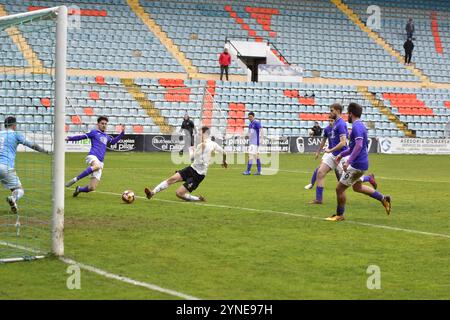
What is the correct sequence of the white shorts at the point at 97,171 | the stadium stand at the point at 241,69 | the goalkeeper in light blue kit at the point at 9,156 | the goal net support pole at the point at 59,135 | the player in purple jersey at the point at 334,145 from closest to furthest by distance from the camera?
the goal net support pole at the point at 59,135 < the goalkeeper in light blue kit at the point at 9,156 < the player in purple jersey at the point at 334,145 < the white shorts at the point at 97,171 < the stadium stand at the point at 241,69

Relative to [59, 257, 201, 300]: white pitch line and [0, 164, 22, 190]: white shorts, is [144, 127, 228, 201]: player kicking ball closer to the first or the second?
[0, 164, 22, 190]: white shorts

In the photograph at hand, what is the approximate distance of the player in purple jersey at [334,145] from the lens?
685 inches

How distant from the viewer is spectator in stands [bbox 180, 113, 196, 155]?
38469 millimetres

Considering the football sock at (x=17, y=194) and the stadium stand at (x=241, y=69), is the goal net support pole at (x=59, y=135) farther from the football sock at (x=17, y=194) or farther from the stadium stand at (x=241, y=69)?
the stadium stand at (x=241, y=69)

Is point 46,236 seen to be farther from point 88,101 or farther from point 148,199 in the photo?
point 88,101

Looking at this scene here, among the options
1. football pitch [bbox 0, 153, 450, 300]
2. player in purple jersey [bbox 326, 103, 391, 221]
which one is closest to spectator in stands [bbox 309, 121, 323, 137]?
football pitch [bbox 0, 153, 450, 300]

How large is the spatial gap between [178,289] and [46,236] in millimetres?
4139

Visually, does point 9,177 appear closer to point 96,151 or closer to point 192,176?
point 192,176

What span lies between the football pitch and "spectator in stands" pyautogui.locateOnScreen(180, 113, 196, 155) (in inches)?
690

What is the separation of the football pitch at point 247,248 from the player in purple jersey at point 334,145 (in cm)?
51

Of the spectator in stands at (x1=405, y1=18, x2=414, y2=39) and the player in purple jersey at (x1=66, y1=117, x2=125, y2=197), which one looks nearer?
the player in purple jersey at (x1=66, y1=117, x2=125, y2=197)

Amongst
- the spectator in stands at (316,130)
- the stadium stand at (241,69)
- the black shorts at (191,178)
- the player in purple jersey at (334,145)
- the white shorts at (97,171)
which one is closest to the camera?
the player in purple jersey at (334,145)

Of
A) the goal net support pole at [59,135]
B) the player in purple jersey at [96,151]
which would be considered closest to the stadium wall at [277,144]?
the player in purple jersey at [96,151]

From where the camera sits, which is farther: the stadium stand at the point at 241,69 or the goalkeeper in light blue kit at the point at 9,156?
the stadium stand at the point at 241,69
